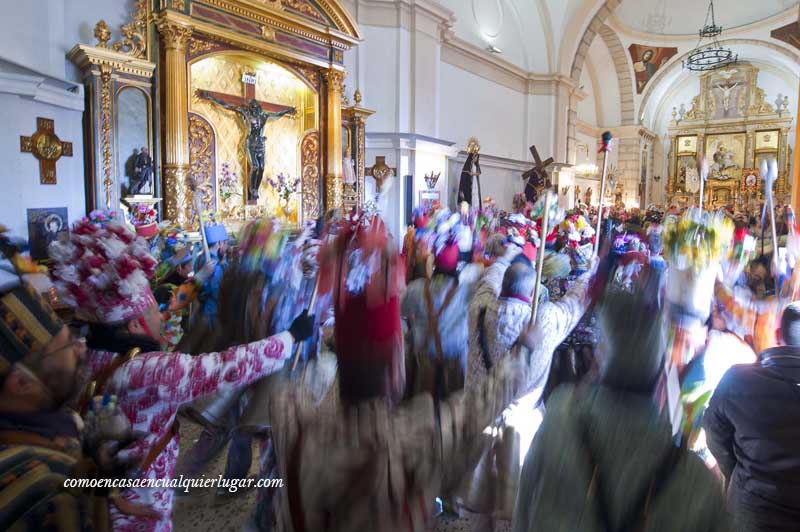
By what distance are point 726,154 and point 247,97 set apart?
82.5 ft

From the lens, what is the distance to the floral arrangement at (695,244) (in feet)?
8.14

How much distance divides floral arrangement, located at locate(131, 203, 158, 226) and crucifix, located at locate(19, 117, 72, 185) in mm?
947

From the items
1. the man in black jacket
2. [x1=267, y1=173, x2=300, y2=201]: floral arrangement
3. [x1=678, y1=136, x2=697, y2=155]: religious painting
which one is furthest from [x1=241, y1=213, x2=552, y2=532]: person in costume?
[x1=678, y1=136, x2=697, y2=155]: religious painting

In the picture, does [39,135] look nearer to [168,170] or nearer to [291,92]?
[168,170]

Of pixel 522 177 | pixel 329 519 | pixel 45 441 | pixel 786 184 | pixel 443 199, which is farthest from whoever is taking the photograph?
pixel 786 184

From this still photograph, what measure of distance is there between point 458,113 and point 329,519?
12210 millimetres

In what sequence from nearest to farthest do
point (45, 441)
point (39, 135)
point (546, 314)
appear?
1. point (45, 441)
2. point (546, 314)
3. point (39, 135)

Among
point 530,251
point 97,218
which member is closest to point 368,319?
point 530,251

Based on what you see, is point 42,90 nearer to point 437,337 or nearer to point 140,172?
point 140,172

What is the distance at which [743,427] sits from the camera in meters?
1.61

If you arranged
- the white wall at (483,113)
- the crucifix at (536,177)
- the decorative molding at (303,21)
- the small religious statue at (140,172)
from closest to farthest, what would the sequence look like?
the small religious statue at (140,172), the decorative molding at (303,21), the white wall at (483,113), the crucifix at (536,177)

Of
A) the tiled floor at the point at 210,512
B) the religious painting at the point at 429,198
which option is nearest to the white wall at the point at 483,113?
the religious painting at the point at 429,198

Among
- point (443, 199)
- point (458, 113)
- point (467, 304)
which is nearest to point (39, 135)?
point (467, 304)

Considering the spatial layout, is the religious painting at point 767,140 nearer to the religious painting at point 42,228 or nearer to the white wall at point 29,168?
the white wall at point 29,168
